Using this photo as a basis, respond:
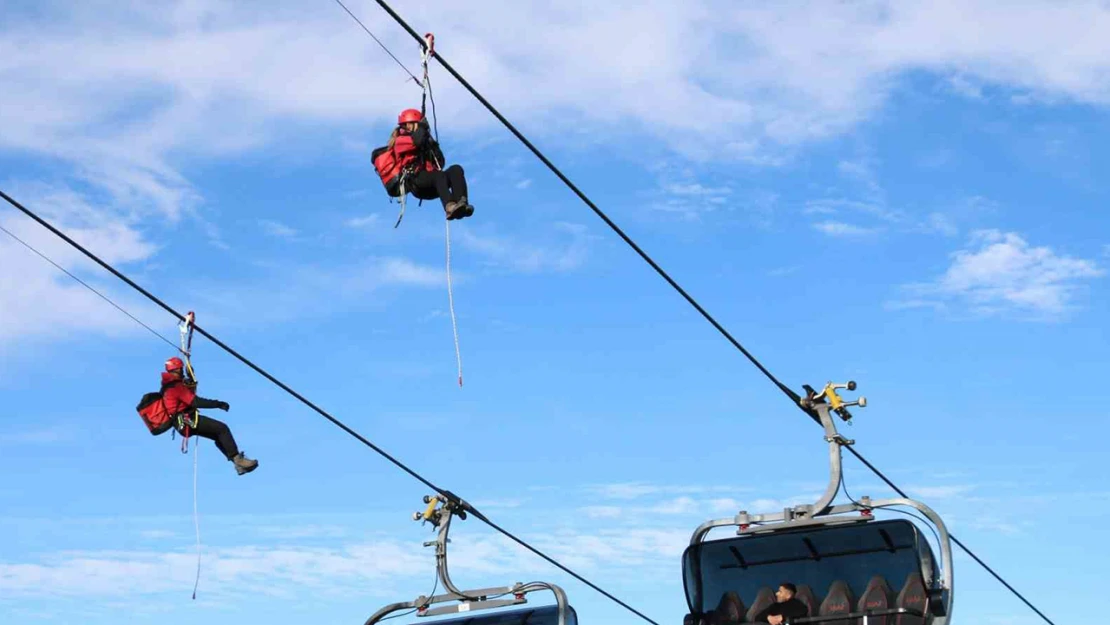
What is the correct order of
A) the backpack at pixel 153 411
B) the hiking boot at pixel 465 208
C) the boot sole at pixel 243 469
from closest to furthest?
the hiking boot at pixel 465 208 < the backpack at pixel 153 411 < the boot sole at pixel 243 469

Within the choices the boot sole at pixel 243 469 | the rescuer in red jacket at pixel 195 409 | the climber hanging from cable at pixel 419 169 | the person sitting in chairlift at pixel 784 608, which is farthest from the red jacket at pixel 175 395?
the person sitting in chairlift at pixel 784 608

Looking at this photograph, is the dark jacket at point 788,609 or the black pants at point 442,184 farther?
the dark jacket at point 788,609

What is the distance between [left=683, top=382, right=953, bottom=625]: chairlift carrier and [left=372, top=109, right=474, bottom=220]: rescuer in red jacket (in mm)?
4450

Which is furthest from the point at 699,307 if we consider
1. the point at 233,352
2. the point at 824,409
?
the point at 233,352

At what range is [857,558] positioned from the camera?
16.5 metres

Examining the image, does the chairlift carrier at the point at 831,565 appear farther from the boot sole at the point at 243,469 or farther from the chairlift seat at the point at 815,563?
the boot sole at the point at 243,469

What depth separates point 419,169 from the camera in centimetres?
1521

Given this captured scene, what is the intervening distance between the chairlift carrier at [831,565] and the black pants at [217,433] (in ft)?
15.8

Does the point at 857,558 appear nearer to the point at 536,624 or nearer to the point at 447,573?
the point at 536,624

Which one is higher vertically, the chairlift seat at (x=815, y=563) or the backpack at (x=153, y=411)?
the backpack at (x=153, y=411)

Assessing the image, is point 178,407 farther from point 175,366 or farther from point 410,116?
point 410,116

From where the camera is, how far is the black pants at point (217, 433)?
1781cm

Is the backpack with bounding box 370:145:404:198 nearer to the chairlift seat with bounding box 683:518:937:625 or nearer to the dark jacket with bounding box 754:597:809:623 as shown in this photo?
the chairlift seat with bounding box 683:518:937:625

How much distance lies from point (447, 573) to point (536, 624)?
1.73 m
